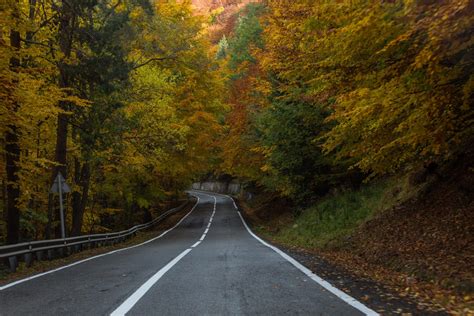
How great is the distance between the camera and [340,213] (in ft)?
55.3

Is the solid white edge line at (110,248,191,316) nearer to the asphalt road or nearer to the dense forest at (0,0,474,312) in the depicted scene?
the asphalt road

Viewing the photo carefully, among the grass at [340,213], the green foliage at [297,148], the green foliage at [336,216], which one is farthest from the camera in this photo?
the green foliage at [297,148]

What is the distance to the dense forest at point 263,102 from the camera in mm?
6449

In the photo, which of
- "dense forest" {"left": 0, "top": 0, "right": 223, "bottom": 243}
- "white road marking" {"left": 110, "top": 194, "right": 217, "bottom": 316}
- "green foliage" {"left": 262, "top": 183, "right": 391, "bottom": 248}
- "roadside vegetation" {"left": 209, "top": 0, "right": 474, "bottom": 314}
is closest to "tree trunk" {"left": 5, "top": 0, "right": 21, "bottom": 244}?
"dense forest" {"left": 0, "top": 0, "right": 223, "bottom": 243}

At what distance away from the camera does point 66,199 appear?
21.5m

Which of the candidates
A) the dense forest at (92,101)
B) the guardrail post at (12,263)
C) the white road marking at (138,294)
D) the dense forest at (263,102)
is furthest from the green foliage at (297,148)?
the guardrail post at (12,263)

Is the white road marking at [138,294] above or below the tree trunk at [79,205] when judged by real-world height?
below

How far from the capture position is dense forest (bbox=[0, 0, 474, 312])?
6449 mm

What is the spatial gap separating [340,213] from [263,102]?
987 centimetres

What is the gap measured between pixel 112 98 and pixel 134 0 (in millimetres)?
3796

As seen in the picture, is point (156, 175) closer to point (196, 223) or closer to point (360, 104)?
point (196, 223)

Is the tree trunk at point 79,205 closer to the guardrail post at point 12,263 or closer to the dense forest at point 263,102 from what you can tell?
the dense forest at point 263,102

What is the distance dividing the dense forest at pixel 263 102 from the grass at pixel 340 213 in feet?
0.37

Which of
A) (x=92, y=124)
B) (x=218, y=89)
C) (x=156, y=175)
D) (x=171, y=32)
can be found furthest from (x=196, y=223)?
(x=92, y=124)
